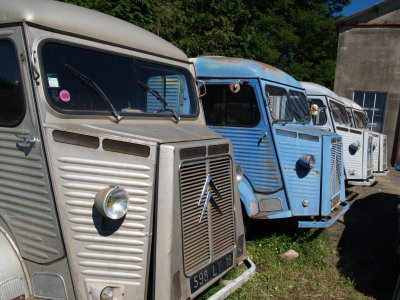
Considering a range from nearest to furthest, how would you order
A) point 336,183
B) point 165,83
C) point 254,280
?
point 165,83 < point 254,280 < point 336,183

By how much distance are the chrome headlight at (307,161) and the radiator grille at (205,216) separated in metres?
2.21

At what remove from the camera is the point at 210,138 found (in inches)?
134

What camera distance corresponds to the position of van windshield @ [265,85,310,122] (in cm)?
564

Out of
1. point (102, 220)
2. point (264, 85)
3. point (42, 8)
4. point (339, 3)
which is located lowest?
point (102, 220)

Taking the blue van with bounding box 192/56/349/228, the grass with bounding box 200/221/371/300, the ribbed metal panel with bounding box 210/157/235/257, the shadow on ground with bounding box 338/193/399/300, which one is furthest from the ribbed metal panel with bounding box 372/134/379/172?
the ribbed metal panel with bounding box 210/157/235/257

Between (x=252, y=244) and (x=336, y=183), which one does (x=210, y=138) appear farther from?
(x=336, y=183)

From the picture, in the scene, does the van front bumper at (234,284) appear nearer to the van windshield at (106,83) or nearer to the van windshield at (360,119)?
the van windshield at (106,83)

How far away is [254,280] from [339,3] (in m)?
24.0

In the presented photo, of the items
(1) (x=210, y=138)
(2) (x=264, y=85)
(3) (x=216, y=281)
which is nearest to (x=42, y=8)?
(1) (x=210, y=138)

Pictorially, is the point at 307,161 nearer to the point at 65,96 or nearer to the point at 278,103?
the point at 278,103

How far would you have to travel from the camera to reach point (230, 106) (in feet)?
18.6

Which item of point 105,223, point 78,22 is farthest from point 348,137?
point 105,223

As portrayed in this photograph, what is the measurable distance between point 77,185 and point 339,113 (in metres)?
8.26

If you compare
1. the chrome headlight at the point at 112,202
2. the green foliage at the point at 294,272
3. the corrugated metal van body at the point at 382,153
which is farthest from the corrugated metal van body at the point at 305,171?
the corrugated metal van body at the point at 382,153
